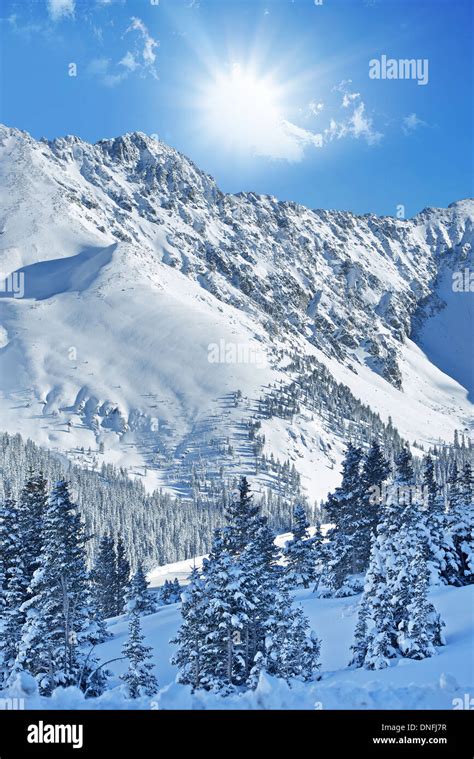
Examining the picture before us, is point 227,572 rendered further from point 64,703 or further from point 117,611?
point 117,611

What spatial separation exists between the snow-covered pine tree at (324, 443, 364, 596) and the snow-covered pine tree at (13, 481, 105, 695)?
20.3m

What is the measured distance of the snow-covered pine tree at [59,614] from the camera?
80.8ft

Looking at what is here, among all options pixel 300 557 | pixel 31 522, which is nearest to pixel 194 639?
pixel 31 522

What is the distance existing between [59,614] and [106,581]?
43.9 m

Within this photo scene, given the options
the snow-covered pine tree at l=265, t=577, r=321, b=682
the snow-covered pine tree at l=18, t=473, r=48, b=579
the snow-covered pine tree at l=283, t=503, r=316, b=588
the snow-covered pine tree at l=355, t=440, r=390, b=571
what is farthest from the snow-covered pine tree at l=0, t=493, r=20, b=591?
the snow-covered pine tree at l=283, t=503, r=316, b=588

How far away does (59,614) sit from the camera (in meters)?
26.4

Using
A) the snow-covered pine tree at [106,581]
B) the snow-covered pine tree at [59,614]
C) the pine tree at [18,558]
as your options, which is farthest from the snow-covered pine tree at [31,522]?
the snow-covered pine tree at [106,581]

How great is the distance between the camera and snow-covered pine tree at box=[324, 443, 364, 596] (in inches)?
1692

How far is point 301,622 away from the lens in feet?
80.1

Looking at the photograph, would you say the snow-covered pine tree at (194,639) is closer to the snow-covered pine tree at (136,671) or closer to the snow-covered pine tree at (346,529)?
the snow-covered pine tree at (136,671)

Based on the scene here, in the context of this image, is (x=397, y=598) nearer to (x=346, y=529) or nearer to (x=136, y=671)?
(x=136, y=671)

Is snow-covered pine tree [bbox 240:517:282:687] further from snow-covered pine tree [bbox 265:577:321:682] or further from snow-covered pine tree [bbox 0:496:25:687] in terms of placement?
snow-covered pine tree [bbox 0:496:25:687]

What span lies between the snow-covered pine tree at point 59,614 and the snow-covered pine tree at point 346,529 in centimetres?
2032
